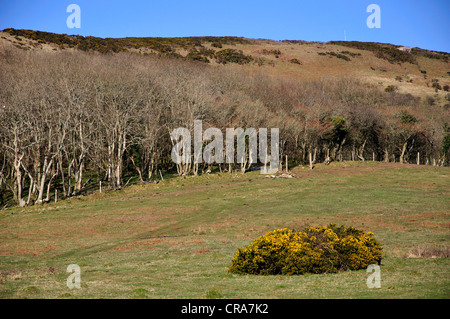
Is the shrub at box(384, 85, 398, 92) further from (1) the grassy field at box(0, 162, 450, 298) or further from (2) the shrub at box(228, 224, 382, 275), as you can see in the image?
(2) the shrub at box(228, 224, 382, 275)

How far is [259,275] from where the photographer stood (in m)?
22.9

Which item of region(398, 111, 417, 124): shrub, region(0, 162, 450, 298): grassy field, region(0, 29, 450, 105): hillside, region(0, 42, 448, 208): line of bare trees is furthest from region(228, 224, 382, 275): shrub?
region(0, 29, 450, 105): hillside

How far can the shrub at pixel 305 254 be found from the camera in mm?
22750

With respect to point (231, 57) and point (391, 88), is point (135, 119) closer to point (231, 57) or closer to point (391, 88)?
point (231, 57)

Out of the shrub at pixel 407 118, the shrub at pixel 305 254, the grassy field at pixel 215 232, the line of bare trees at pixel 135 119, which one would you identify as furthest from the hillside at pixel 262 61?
the shrub at pixel 305 254

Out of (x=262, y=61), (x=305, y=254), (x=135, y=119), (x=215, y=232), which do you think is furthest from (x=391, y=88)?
(x=305, y=254)

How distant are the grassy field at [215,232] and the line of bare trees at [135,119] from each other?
1005 centimetres

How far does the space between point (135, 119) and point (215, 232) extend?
146 ft

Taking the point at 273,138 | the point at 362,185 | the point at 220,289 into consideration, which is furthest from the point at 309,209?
the point at 273,138

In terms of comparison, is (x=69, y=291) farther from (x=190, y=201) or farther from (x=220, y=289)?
(x=190, y=201)

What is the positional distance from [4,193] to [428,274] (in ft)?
228

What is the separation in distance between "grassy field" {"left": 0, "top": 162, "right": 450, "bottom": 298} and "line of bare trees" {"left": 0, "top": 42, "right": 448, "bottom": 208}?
10.1 m

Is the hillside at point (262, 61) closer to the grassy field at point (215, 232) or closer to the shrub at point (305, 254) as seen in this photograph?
the grassy field at point (215, 232)

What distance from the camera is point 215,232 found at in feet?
137
